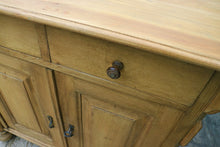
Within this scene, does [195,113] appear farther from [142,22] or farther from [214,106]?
[142,22]

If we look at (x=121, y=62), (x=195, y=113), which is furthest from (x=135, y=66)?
(x=195, y=113)

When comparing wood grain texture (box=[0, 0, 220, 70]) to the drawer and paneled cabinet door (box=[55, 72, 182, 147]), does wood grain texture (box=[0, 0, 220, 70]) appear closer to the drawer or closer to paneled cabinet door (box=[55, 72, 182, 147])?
the drawer

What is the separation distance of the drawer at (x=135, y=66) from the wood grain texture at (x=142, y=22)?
4 cm

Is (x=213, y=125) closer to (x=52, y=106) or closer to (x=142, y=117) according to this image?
(x=142, y=117)

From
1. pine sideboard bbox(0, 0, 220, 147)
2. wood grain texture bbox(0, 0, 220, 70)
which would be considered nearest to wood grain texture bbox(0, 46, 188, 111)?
pine sideboard bbox(0, 0, 220, 147)

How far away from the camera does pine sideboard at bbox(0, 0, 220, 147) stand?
0.28 meters

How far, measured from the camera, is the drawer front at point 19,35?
1.19 feet

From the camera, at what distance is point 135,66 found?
0.33 m

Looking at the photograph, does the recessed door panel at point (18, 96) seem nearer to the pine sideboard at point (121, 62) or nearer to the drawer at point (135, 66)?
the pine sideboard at point (121, 62)

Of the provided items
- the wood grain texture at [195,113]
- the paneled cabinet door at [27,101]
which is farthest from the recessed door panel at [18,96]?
the wood grain texture at [195,113]

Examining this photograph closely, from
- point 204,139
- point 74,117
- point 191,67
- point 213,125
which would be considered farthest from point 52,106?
point 213,125

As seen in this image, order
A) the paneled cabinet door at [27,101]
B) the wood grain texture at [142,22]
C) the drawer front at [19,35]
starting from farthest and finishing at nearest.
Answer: the paneled cabinet door at [27,101], the drawer front at [19,35], the wood grain texture at [142,22]

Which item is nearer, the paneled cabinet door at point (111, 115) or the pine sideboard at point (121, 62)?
the pine sideboard at point (121, 62)

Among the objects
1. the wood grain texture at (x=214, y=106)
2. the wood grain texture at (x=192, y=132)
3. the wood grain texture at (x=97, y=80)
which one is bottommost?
the wood grain texture at (x=192, y=132)
